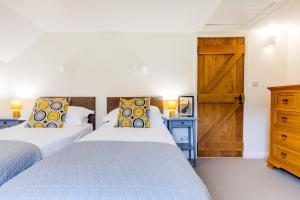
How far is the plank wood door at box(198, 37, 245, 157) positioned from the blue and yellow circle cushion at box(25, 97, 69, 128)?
6.93 feet

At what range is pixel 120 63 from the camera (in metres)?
3.32

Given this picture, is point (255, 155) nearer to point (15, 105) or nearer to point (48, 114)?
point (48, 114)

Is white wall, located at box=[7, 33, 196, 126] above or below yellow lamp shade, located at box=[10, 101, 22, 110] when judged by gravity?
above

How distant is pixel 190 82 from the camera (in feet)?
10.9

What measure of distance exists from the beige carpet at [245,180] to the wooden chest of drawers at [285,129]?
0.16 m

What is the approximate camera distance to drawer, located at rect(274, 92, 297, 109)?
2469 millimetres

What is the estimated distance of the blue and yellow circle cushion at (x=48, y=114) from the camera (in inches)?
104

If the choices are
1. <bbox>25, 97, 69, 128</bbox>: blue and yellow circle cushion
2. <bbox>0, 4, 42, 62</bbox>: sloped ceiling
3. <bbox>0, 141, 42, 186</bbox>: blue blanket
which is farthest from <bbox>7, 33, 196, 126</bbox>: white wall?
<bbox>0, 141, 42, 186</bbox>: blue blanket

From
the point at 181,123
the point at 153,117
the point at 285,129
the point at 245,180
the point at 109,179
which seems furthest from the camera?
the point at 181,123

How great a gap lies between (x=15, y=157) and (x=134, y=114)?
1454 millimetres

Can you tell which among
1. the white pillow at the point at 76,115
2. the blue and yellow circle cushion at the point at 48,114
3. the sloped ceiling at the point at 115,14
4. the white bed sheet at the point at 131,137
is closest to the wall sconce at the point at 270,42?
the sloped ceiling at the point at 115,14

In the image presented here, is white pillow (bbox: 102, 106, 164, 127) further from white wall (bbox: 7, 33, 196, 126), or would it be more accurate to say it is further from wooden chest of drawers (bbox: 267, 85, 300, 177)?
wooden chest of drawers (bbox: 267, 85, 300, 177)

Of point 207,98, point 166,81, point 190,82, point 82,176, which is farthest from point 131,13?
point 82,176

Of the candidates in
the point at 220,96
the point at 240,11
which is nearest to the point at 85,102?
the point at 220,96
